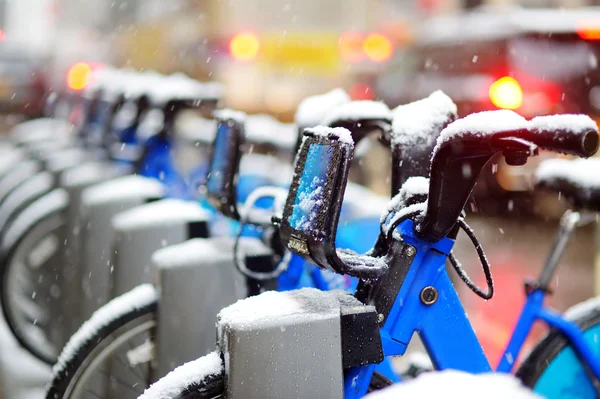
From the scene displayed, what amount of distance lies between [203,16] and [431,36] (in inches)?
160

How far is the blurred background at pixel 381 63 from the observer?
716 centimetres

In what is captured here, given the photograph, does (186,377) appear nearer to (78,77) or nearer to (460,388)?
(460,388)

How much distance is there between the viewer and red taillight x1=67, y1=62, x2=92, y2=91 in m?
8.24

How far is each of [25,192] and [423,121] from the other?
12.0 ft

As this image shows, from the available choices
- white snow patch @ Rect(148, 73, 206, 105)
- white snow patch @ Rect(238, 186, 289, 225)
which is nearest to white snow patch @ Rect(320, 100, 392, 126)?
white snow patch @ Rect(238, 186, 289, 225)

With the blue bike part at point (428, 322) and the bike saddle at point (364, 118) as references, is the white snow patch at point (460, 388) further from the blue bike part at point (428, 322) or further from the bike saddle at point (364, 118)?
the bike saddle at point (364, 118)

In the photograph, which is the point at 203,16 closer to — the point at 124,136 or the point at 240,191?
the point at 124,136

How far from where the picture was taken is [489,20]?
7996 mm

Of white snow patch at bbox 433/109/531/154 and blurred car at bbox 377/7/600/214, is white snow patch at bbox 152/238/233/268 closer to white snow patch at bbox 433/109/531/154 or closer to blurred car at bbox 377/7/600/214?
white snow patch at bbox 433/109/531/154

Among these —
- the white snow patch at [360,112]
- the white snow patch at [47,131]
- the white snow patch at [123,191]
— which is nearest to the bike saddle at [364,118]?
the white snow patch at [360,112]

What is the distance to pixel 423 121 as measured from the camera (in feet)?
7.11

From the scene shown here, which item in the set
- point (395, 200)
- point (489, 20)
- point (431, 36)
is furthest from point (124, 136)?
point (431, 36)

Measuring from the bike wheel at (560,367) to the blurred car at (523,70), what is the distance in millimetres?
4288

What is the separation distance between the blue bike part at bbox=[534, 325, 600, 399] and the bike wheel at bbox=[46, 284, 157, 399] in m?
1.31
